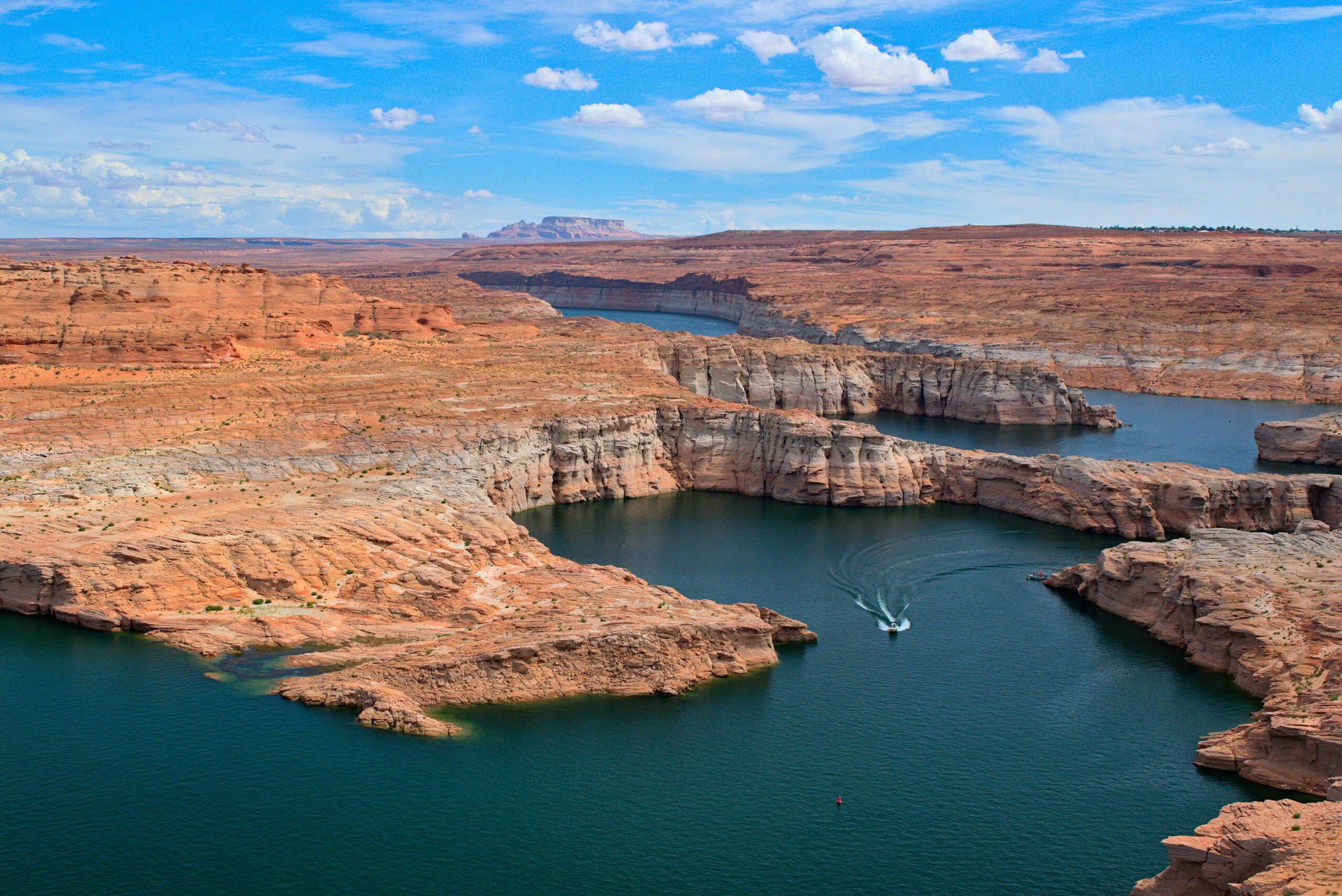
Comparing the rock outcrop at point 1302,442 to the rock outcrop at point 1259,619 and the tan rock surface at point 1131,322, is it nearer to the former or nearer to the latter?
the tan rock surface at point 1131,322

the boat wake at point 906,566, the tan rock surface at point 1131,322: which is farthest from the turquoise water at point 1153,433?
the boat wake at point 906,566

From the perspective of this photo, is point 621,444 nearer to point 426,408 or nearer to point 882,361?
point 426,408

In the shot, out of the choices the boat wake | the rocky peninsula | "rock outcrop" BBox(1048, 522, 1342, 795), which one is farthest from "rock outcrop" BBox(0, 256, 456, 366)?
"rock outcrop" BBox(1048, 522, 1342, 795)

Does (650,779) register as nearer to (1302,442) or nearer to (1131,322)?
(1302,442)

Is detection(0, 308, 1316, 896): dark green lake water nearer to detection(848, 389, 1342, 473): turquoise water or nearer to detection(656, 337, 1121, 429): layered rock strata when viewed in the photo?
detection(848, 389, 1342, 473): turquoise water

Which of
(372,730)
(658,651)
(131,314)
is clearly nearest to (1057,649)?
(658,651)

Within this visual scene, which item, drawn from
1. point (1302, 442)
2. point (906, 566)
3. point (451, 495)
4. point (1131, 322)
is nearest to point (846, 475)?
point (906, 566)
